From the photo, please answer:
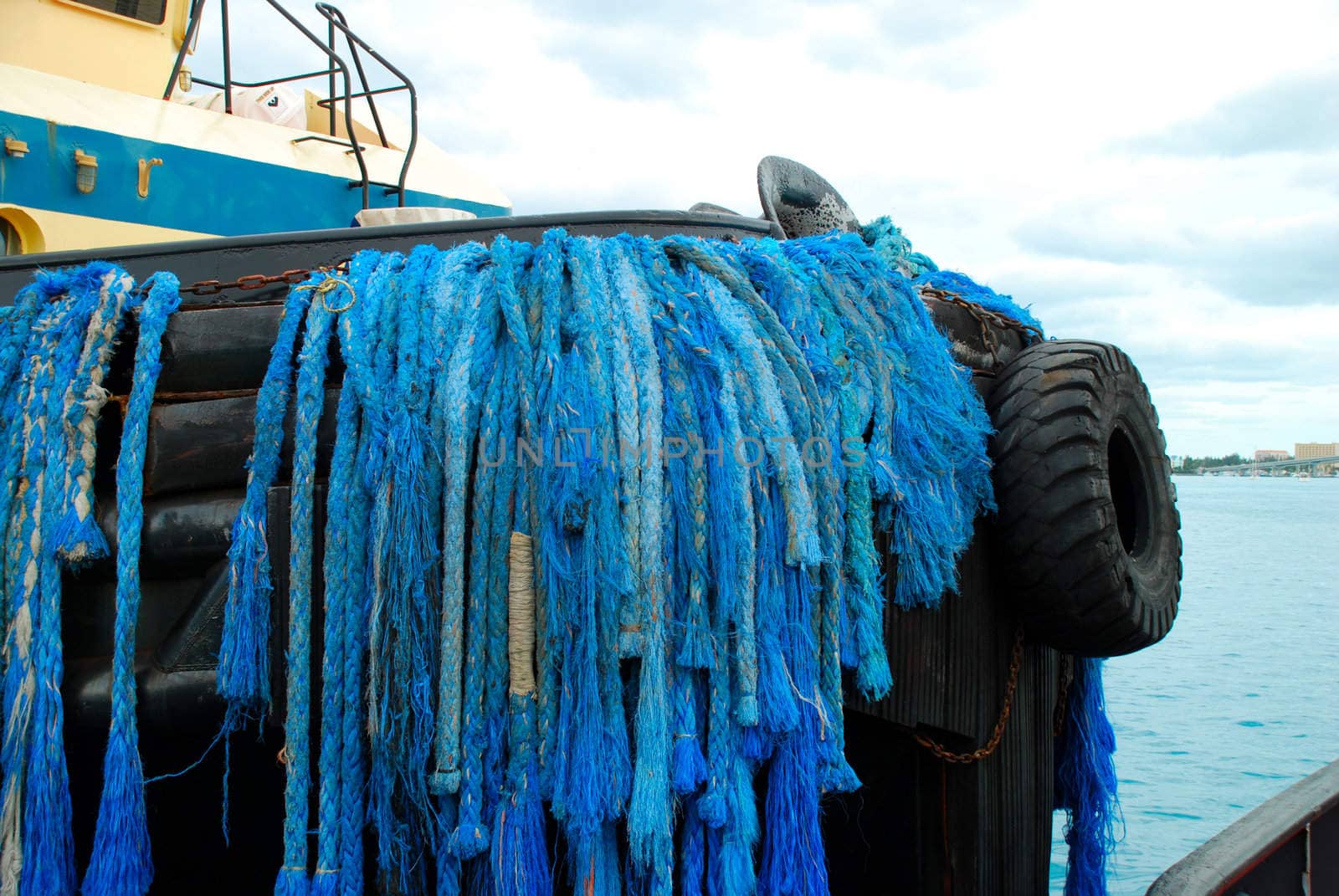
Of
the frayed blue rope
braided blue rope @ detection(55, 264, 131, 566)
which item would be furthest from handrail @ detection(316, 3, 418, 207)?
the frayed blue rope

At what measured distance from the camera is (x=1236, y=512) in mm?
36531

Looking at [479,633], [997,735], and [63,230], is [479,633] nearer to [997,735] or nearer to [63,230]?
[997,735]

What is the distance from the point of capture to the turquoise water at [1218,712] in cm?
586

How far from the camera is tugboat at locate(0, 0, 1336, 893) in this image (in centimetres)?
209

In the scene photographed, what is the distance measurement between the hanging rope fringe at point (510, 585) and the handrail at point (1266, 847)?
668mm

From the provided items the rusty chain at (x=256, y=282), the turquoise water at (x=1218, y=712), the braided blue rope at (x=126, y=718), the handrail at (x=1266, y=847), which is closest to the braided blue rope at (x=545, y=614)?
the rusty chain at (x=256, y=282)

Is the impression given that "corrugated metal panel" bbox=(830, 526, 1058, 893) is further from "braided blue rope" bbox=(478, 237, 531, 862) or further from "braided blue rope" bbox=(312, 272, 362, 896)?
"braided blue rope" bbox=(312, 272, 362, 896)

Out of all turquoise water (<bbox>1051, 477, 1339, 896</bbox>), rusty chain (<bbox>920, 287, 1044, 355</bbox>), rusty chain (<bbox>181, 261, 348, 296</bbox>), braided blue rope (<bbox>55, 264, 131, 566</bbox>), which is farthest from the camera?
turquoise water (<bbox>1051, 477, 1339, 896</bbox>)

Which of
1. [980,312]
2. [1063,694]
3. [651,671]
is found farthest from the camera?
[1063,694]

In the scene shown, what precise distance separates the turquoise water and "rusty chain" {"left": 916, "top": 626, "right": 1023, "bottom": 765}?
9.33ft

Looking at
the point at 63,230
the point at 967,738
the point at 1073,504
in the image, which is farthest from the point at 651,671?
the point at 63,230

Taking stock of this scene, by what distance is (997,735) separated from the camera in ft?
8.45

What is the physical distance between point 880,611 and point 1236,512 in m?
39.7

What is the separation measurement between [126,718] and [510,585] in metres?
0.80
